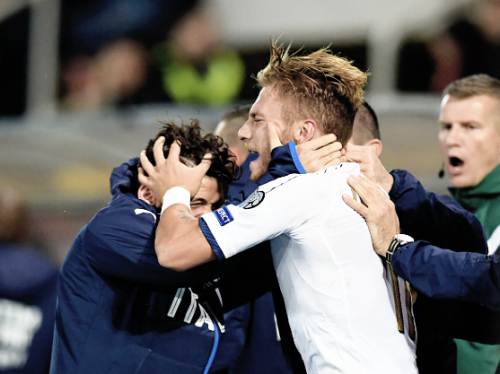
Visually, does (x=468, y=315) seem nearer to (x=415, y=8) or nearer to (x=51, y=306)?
(x=51, y=306)

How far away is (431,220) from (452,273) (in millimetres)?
503

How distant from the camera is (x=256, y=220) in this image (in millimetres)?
1836

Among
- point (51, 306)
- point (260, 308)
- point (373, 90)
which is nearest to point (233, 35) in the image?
point (373, 90)

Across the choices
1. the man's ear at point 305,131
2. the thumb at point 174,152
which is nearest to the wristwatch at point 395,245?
the man's ear at point 305,131

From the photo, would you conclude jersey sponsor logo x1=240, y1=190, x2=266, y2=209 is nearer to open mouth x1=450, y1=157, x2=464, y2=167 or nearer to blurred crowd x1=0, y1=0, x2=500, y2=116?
open mouth x1=450, y1=157, x2=464, y2=167

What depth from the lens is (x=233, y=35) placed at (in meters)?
7.56

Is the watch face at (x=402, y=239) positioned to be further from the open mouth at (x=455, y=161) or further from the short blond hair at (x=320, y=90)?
the open mouth at (x=455, y=161)

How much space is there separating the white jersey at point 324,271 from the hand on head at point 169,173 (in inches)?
10.3

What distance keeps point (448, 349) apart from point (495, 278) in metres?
0.82

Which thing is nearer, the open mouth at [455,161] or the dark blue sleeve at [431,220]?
the dark blue sleeve at [431,220]

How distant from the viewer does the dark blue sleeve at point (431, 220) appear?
238cm

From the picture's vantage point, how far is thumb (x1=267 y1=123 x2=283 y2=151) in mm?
2076

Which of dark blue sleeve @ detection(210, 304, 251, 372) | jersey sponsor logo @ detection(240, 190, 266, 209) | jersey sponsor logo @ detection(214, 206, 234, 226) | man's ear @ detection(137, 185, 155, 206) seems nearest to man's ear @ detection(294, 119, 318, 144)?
jersey sponsor logo @ detection(240, 190, 266, 209)

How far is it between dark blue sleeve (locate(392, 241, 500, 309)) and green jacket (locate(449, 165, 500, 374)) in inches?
39.8
